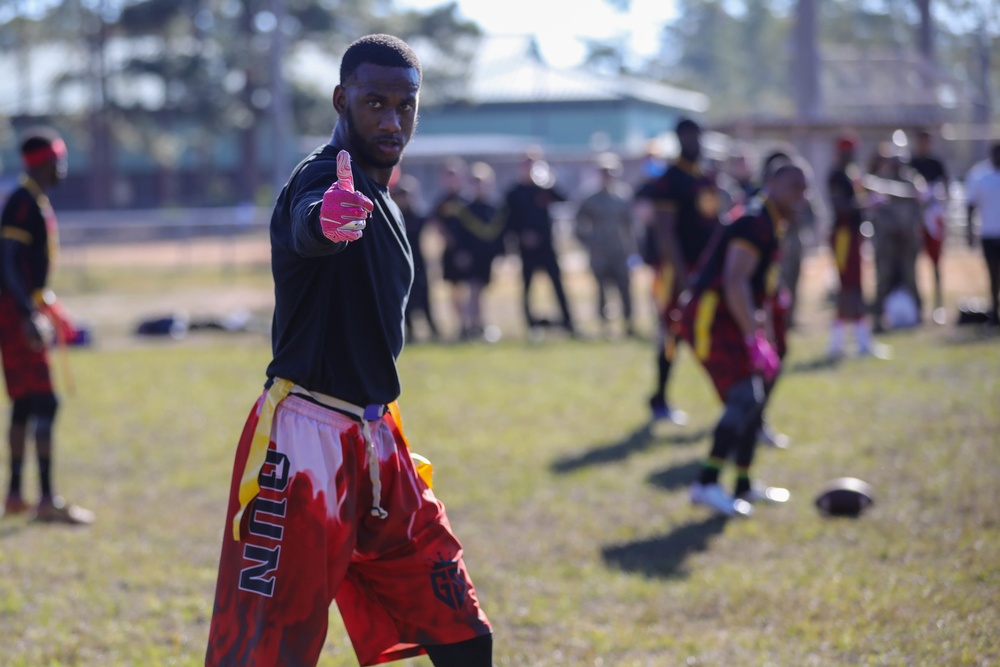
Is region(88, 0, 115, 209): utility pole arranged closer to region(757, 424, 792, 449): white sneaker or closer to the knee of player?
the knee of player

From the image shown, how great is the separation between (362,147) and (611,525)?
4.40m

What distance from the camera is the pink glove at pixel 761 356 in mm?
7301

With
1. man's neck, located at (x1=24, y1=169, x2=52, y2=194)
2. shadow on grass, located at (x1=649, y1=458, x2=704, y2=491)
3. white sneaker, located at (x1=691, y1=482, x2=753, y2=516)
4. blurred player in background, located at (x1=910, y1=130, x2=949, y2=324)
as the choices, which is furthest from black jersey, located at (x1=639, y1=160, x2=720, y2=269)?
blurred player in background, located at (x1=910, y1=130, x2=949, y2=324)

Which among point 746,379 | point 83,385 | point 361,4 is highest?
point 361,4

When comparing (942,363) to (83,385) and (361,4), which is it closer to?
(83,385)

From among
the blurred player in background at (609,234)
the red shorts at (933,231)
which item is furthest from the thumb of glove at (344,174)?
the red shorts at (933,231)

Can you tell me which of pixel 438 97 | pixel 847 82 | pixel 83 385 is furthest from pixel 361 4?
pixel 83 385

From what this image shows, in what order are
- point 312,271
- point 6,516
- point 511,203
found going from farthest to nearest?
point 511,203 < point 6,516 < point 312,271

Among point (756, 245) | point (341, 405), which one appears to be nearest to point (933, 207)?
point (756, 245)

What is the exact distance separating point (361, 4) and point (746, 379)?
1565 inches

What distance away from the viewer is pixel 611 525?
24.8ft

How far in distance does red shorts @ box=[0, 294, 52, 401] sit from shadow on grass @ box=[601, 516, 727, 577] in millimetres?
3684

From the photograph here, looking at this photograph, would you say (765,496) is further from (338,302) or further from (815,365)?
(815,365)

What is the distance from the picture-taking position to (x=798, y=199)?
7301mm
